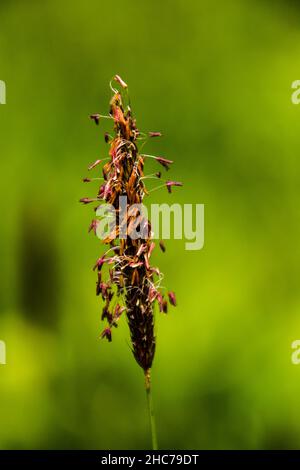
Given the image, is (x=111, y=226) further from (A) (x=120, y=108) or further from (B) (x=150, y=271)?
(A) (x=120, y=108)

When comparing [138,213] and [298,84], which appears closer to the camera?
[138,213]

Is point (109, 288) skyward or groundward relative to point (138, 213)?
groundward

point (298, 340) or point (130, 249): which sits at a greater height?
point (130, 249)

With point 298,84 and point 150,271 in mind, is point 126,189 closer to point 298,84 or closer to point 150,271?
point 150,271

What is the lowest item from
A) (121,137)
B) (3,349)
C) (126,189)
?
(3,349)

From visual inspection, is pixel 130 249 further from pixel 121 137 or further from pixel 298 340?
pixel 298 340

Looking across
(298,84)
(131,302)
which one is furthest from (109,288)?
(298,84)

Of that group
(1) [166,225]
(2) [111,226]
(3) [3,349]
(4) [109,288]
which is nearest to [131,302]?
(4) [109,288]

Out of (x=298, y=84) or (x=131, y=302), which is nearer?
(x=131, y=302)

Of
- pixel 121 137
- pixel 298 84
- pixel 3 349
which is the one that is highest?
pixel 298 84
